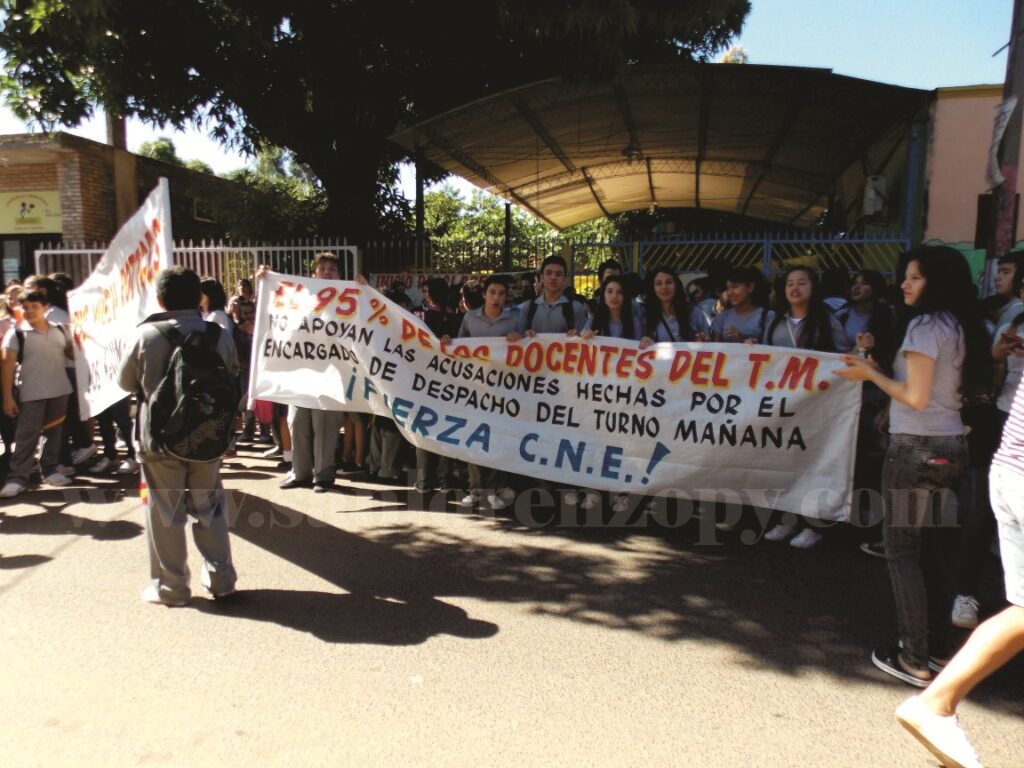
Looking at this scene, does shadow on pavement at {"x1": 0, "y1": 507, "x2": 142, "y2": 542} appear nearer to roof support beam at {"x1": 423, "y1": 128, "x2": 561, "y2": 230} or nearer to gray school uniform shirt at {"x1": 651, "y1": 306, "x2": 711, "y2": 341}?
gray school uniform shirt at {"x1": 651, "y1": 306, "x2": 711, "y2": 341}

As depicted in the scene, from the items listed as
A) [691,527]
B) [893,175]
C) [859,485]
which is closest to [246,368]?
[691,527]

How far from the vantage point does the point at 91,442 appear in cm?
751

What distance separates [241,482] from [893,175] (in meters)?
11.4

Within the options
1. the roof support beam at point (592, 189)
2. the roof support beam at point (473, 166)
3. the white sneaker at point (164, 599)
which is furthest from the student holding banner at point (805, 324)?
the roof support beam at point (592, 189)

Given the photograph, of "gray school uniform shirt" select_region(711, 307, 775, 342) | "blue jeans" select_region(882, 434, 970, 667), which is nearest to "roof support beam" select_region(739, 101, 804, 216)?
"gray school uniform shirt" select_region(711, 307, 775, 342)

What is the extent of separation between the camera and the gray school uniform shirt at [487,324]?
595cm

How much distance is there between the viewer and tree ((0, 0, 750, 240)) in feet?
36.4

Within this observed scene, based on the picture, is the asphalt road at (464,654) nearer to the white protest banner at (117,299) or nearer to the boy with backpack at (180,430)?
the boy with backpack at (180,430)

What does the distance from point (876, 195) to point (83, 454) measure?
38.8 feet

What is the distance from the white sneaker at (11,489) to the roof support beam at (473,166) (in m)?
7.63

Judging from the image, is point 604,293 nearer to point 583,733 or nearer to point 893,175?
point 583,733

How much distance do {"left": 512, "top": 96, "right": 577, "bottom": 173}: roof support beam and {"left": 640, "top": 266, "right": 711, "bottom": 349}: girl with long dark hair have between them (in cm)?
608

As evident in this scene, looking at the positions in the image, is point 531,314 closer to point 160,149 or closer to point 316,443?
point 316,443

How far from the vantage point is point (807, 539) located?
5250mm
